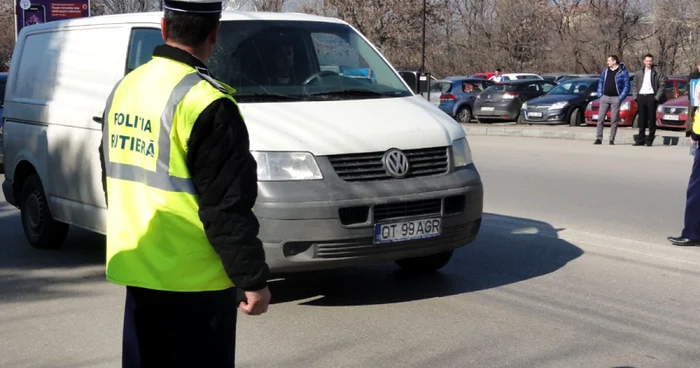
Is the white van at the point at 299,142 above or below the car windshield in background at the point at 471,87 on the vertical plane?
A: above

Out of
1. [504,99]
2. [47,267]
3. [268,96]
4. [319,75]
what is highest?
[319,75]

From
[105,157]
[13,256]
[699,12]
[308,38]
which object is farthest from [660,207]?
[699,12]

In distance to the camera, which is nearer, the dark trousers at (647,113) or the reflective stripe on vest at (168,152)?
the reflective stripe on vest at (168,152)

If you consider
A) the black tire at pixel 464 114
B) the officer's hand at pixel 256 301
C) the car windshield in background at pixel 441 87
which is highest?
the officer's hand at pixel 256 301

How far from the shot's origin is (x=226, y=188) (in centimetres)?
299

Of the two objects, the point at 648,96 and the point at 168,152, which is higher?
the point at 168,152

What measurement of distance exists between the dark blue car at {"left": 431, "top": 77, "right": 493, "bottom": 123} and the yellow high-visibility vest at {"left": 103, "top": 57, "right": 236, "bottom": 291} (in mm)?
27231

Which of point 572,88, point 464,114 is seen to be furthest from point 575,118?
point 464,114

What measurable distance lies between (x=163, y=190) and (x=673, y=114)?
70.0ft

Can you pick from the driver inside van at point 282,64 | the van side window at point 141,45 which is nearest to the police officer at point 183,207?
the driver inside van at point 282,64

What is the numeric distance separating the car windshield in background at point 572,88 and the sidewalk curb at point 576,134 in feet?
7.95

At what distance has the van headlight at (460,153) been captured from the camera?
21.8 ft

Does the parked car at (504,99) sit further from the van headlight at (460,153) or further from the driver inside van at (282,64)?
the van headlight at (460,153)

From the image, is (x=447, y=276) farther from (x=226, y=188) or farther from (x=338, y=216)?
(x=226, y=188)
